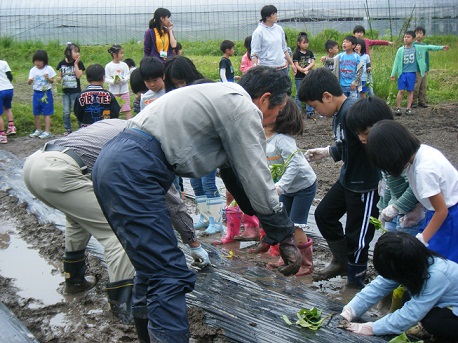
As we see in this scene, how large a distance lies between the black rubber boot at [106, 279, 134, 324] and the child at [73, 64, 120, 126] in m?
3.34

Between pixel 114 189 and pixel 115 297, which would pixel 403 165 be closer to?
pixel 114 189

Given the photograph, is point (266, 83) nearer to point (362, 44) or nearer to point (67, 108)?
point (67, 108)

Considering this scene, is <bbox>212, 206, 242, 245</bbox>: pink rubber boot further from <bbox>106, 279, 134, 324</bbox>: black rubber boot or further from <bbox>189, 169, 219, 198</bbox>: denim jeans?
<bbox>106, 279, 134, 324</bbox>: black rubber boot

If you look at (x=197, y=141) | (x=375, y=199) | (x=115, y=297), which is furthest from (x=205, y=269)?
(x=197, y=141)

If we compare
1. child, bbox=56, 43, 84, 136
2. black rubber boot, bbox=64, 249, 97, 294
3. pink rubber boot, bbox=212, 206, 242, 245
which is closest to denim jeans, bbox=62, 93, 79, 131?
child, bbox=56, 43, 84, 136

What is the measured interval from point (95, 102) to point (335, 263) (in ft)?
11.4

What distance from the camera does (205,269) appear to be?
13.9ft

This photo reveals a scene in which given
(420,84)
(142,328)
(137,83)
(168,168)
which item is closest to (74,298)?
(142,328)

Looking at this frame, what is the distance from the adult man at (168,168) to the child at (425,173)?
784 millimetres

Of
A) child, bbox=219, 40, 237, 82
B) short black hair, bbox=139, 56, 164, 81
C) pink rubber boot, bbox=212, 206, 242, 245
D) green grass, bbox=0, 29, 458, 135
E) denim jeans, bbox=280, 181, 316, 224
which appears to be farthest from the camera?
green grass, bbox=0, 29, 458, 135

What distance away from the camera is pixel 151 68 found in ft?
17.5

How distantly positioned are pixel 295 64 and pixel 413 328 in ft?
28.2

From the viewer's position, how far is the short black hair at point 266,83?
3.11 m

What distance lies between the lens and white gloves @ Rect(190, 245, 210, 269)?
4.23 m
